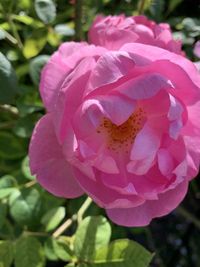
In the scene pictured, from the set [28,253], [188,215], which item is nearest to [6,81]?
[28,253]

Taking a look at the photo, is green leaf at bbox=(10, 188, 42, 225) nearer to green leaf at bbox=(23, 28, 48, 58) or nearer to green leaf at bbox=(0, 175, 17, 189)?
green leaf at bbox=(0, 175, 17, 189)

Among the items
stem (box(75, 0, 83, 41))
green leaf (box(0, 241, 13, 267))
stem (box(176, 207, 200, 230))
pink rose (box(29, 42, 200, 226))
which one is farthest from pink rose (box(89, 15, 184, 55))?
stem (box(176, 207, 200, 230))

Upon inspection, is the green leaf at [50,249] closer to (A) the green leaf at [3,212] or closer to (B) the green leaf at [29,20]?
(A) the green leaf at [3,212]

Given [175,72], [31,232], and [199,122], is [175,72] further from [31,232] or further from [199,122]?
[31,232]

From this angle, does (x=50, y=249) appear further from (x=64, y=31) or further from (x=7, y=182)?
(x=64, y=31)

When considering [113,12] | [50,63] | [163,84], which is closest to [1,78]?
[50,63]

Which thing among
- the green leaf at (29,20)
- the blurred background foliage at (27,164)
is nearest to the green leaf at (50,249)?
the blurred background foliage at (27,164)
